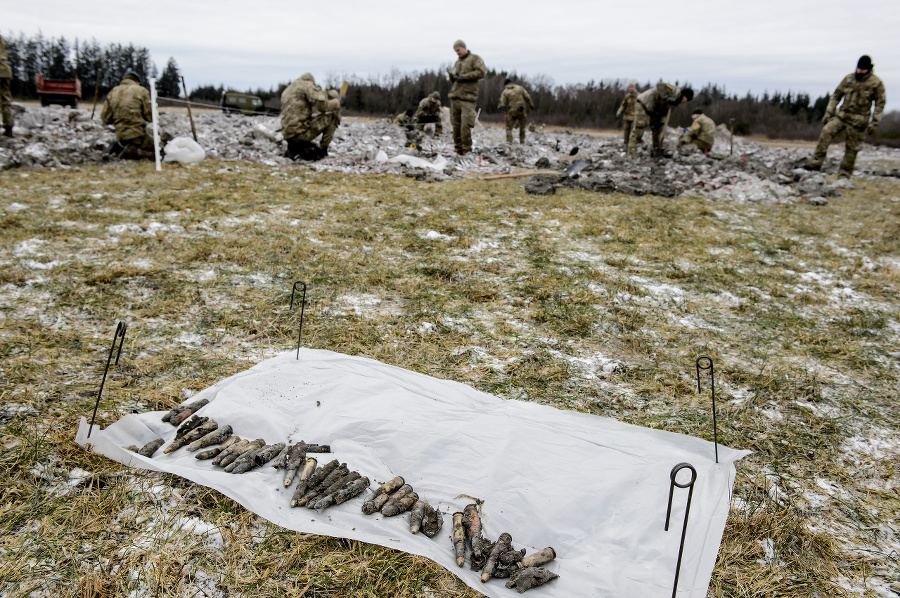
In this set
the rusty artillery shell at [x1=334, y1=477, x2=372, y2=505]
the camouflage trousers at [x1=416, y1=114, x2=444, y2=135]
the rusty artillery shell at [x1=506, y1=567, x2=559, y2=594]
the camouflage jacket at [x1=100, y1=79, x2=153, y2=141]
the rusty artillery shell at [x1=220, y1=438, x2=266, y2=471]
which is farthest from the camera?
the camouflage trousers at [x1=416, y1=114, x2=444, y2=135]

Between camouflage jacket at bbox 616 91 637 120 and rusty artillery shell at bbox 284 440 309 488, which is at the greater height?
camouflage jacket at bbox 616 91 637 120

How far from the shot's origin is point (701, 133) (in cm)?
1353

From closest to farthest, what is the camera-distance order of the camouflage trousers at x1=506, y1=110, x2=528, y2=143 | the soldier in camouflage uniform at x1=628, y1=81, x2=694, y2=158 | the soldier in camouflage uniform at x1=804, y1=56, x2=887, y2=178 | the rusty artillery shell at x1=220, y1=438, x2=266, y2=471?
1. the rusty artillery shell at x1=220, y1=438, x2=266, y2=471
2. the soldier in camouflage uniform at x1=804, y1=56, x2=887, y2=178
3. the soldier in camouflage uniform at x1=628, y1=81, x2=694, y2=158
4. the camouflage trousers at x1=506, y1=110, x2=528, y2=143

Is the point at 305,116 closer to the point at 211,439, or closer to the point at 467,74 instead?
the point at 467,74

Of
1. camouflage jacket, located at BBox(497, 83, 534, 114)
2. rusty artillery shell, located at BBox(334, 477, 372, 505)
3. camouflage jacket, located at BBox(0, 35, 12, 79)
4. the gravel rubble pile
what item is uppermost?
camouflage jacket, located at BBox(497, 83, 534, 114)

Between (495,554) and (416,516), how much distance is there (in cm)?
34

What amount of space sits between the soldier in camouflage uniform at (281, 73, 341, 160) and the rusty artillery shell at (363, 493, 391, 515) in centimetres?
920

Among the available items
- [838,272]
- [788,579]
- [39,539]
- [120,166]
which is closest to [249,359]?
[39,539]

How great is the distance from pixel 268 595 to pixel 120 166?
9.48 meters

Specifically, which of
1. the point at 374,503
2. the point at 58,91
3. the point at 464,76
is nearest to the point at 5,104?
the point at 464,76

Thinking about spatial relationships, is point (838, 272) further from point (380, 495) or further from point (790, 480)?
point (380, 495)

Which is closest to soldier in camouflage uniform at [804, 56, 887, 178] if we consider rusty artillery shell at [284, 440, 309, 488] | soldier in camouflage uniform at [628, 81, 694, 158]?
soldier in camouflage uniform at [628, 81, 694, 158]

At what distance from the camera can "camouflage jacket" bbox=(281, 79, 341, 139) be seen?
31.9 ft

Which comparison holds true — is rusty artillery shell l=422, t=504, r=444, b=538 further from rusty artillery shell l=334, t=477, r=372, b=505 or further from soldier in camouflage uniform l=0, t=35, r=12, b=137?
soldier in camouflage uniform l=0, t=35, r=12, b=137
